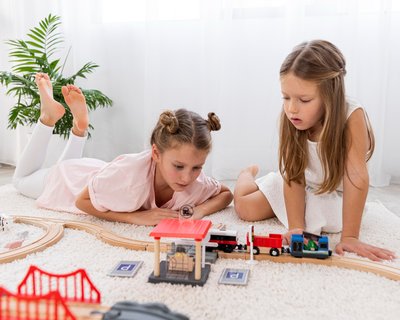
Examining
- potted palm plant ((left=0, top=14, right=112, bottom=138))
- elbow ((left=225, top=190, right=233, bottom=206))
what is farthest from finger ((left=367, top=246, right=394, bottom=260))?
potted palm plant ((left=0, top=14, right=112, bottom=138))

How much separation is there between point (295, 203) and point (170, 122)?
1.34 ft

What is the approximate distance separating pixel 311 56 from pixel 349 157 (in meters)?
0.27

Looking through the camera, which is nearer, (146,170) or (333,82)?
(333,82)

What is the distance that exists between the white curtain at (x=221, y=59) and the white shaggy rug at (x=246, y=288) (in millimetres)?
1155

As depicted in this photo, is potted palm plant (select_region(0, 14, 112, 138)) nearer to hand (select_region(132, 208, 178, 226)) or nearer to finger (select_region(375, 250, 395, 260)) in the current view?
hand (select_region(132, 208, 178, 226))

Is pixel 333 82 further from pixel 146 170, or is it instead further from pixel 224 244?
pixel 146 170

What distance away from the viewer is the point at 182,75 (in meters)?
2.41

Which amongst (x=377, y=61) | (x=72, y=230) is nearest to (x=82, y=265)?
(x=72, y=230)

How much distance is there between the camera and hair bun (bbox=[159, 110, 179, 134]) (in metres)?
1.28

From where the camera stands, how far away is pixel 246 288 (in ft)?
3.02

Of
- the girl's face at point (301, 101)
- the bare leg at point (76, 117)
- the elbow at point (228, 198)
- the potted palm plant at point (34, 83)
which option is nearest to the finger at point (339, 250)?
the girl's face at point (301, 101)

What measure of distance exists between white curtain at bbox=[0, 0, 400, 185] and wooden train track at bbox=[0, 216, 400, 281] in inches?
43.6

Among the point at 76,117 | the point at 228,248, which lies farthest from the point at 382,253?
the point at 76,117

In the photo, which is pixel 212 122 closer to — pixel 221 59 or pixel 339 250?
pixel 339 250
